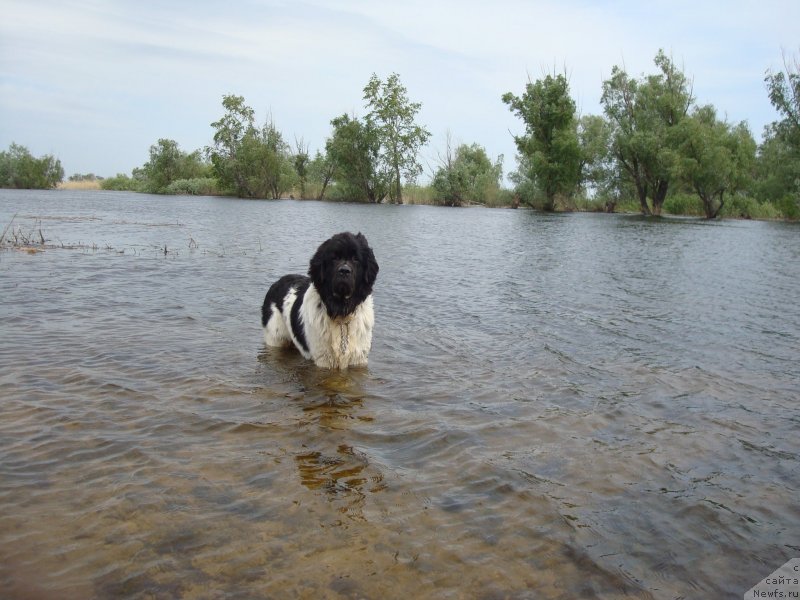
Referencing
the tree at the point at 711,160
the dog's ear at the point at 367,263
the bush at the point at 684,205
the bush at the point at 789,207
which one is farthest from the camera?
the bush at the point at 684,205

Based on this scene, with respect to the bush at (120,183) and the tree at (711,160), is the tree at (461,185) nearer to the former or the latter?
the tree at (711,160)

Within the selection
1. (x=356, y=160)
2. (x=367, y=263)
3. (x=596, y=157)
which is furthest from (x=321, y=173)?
(x=367, y=263)

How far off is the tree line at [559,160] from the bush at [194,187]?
0.44 ft

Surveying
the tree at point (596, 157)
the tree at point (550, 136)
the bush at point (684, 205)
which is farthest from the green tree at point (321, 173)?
the bush at point (684, 205)

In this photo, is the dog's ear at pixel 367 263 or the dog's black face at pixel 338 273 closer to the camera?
the dog's black face at pixel 338 273

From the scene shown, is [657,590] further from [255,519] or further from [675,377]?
[675,377]

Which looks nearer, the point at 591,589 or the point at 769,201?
the point at 591,589

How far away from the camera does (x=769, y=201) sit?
52562mm

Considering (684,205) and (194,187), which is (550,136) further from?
(194,187)

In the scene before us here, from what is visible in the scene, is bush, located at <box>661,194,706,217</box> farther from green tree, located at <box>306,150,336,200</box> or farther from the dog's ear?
the dog's ear

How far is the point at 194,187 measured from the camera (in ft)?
246

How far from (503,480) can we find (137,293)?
27.1 ft

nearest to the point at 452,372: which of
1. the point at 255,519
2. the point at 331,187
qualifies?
the point at 255,519

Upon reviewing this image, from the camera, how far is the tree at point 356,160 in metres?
69.9
